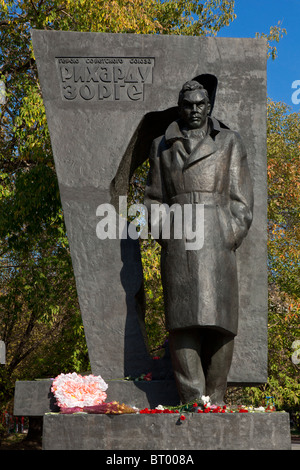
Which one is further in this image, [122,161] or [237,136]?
[122,161]

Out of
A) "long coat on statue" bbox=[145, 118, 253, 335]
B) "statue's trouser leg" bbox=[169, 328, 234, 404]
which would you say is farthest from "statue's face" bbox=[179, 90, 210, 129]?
"statue's trouser leg" bbox=[169, 328, 234, 404]

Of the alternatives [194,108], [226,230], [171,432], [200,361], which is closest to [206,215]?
[226,230]

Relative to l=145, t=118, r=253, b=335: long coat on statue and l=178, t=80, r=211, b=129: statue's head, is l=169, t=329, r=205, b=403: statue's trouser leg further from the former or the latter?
l=178, t=80, r=211, b=129: statue's head

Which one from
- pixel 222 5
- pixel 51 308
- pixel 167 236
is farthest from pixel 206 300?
pixel 222 5

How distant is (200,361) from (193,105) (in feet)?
6.20

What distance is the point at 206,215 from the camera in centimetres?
471

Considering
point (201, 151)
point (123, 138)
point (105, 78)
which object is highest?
point (105, 78)

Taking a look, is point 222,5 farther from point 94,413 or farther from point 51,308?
point 94,413

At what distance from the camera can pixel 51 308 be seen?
10.3 meters

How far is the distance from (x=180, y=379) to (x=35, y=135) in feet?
22.3

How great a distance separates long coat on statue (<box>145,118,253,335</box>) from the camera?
4.56m

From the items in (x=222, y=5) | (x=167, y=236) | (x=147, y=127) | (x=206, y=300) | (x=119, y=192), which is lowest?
(x=206, y=300)

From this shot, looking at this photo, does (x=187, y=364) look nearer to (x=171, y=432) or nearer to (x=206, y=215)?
(x=171, y=432)

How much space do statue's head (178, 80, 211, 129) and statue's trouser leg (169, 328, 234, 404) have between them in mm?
1554
